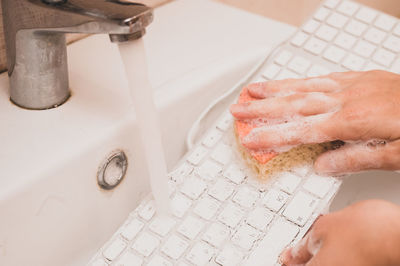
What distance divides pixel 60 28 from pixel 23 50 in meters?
0.05

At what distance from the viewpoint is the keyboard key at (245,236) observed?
39cm

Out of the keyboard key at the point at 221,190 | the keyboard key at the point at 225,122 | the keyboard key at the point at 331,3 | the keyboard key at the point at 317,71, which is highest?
the keyboard key at the point at 331,3

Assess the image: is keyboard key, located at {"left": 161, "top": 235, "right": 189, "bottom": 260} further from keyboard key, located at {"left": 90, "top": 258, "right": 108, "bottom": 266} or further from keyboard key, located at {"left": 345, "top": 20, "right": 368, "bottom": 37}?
keyboard key, located at {"left": 345, "top": 20, "right": 368, "bottom": 37}

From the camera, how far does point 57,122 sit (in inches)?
17.5

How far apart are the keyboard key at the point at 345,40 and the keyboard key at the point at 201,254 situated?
312 mm

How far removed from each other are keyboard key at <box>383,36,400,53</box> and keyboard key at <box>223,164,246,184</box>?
0.26m

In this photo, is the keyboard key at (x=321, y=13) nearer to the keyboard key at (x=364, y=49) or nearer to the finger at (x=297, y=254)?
the keyboard key at (x=364, y=49)

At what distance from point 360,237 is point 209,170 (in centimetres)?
19

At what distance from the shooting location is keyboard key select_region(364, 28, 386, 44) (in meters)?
0.55

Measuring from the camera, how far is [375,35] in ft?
1.82

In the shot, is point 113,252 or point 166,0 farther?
point 166,0

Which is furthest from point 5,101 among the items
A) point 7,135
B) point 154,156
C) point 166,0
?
point 166,0

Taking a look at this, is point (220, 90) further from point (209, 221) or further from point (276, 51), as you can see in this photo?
point (209, 221)

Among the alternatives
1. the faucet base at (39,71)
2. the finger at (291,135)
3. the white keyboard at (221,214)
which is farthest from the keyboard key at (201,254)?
the faucet base at (39,71)
